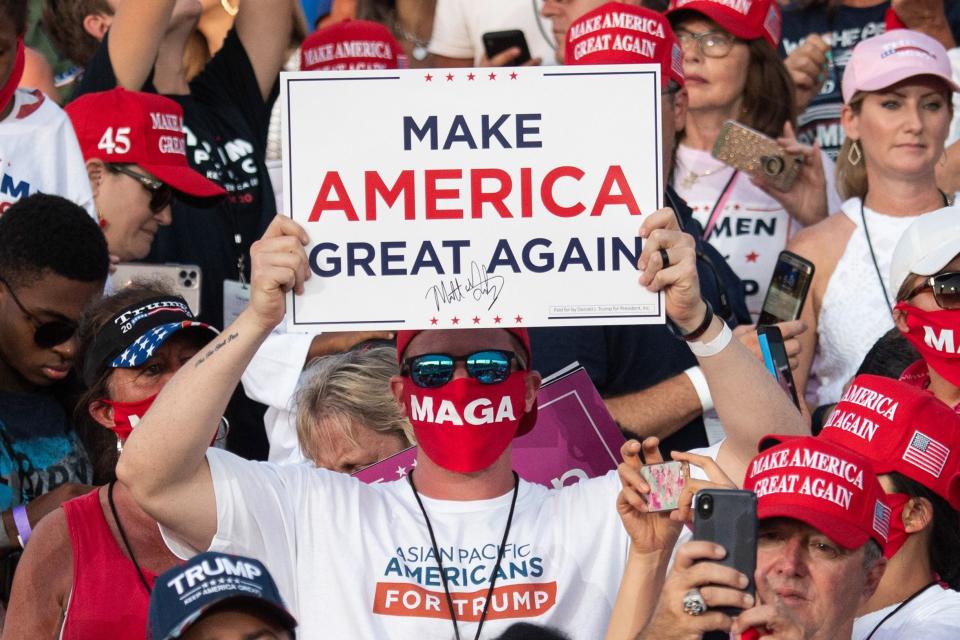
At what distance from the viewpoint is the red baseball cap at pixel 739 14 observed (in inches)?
271

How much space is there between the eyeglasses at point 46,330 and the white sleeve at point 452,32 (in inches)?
127

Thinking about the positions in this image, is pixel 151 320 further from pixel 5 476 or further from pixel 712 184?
pixel 712 184

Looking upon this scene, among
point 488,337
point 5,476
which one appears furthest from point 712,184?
point 5,476

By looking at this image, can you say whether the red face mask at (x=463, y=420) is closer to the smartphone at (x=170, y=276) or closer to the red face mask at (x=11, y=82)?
the smartphone at (x=170, y=276)

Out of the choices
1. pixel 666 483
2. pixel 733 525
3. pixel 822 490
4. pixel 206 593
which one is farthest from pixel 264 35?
pixel 733 525

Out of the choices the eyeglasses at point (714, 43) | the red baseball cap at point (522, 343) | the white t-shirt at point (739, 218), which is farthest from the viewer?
the eyeglasses at point (714, 43)

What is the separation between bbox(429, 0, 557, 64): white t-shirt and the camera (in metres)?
7.95

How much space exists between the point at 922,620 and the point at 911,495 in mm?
334

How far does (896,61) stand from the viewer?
6.56 meters

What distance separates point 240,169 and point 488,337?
9.94ft

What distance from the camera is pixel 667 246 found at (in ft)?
14.0

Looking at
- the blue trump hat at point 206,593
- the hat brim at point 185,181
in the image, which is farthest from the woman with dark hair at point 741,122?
the blue trump hat at point 206,593

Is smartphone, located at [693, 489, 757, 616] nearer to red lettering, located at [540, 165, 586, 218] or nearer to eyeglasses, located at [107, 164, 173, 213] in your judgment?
red lettering, located at [540, 165, 586, 218]

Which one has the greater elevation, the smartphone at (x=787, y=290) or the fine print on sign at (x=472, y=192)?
the fine print on sign at (x=472, y=192)
